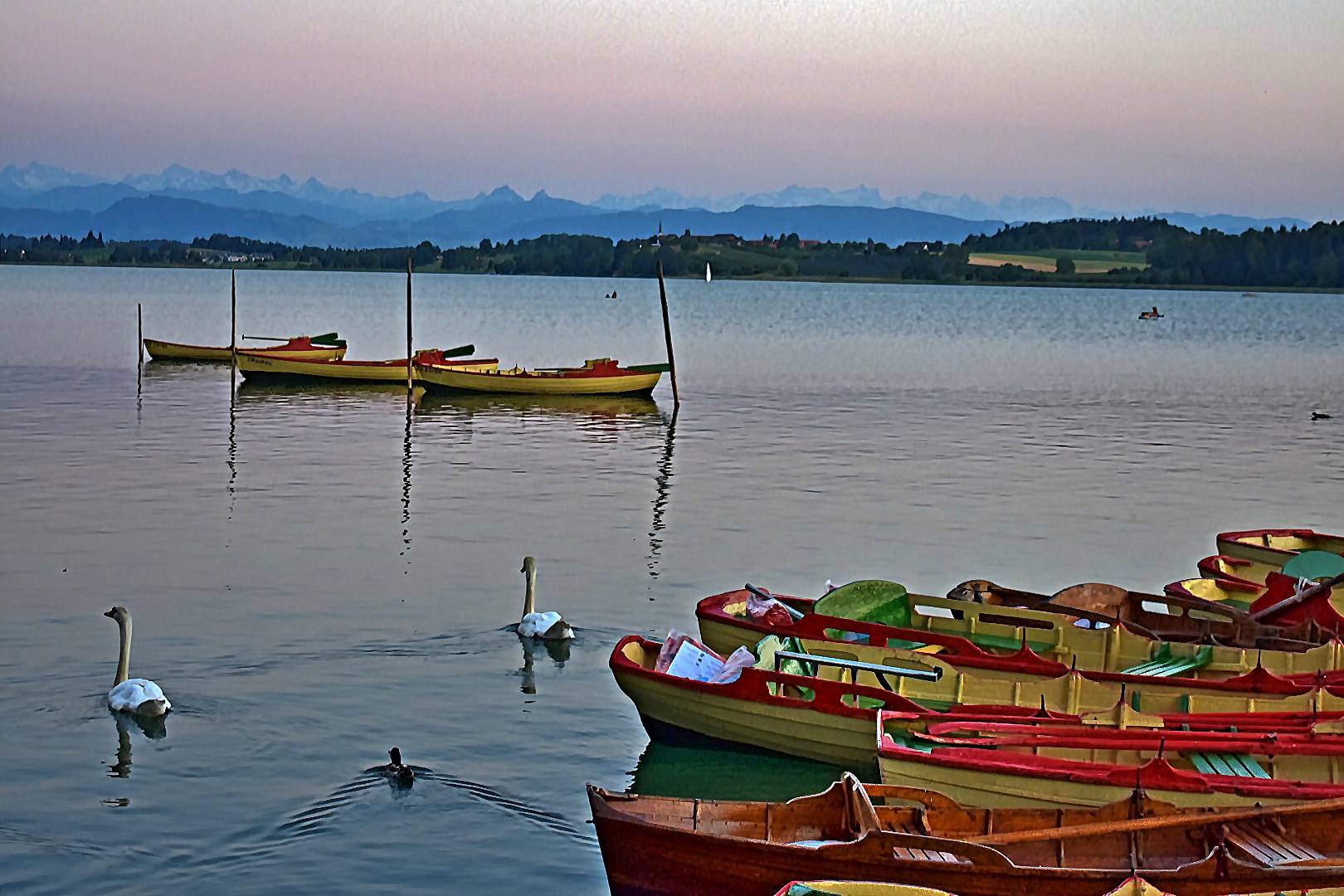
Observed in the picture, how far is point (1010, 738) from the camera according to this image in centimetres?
1407

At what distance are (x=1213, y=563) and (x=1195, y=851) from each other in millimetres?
11825

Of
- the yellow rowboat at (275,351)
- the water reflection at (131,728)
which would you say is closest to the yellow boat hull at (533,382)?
the yellow rowboat at (275,351)

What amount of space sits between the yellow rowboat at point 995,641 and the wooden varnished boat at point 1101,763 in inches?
84.5

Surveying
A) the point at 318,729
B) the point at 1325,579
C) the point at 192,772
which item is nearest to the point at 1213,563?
the point at 1325,579

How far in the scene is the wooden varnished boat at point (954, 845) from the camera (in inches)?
427

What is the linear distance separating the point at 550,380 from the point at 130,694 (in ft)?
128

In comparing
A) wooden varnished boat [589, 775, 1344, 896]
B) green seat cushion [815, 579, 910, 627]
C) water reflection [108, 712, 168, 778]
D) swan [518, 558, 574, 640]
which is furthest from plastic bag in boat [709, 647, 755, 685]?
water reflection [108, 712, 168, 778]

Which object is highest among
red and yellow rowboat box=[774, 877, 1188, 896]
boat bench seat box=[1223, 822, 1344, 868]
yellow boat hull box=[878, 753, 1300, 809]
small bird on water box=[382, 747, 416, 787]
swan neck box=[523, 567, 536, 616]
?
red and yellow rowboat box=[774, 877, 1188, 896]

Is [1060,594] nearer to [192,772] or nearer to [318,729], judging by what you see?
[318,729]

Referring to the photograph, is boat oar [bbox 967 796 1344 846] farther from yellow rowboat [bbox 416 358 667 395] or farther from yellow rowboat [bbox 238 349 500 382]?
yellow rowboat [bbox 238 349 500 382]

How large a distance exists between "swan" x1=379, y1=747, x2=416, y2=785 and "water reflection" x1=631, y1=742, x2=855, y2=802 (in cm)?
223

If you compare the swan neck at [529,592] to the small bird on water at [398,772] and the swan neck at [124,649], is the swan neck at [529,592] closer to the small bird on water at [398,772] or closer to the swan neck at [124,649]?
the swan neck at [124,649]

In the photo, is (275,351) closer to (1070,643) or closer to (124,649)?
(124,649)

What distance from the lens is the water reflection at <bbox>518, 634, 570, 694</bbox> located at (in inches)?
782
